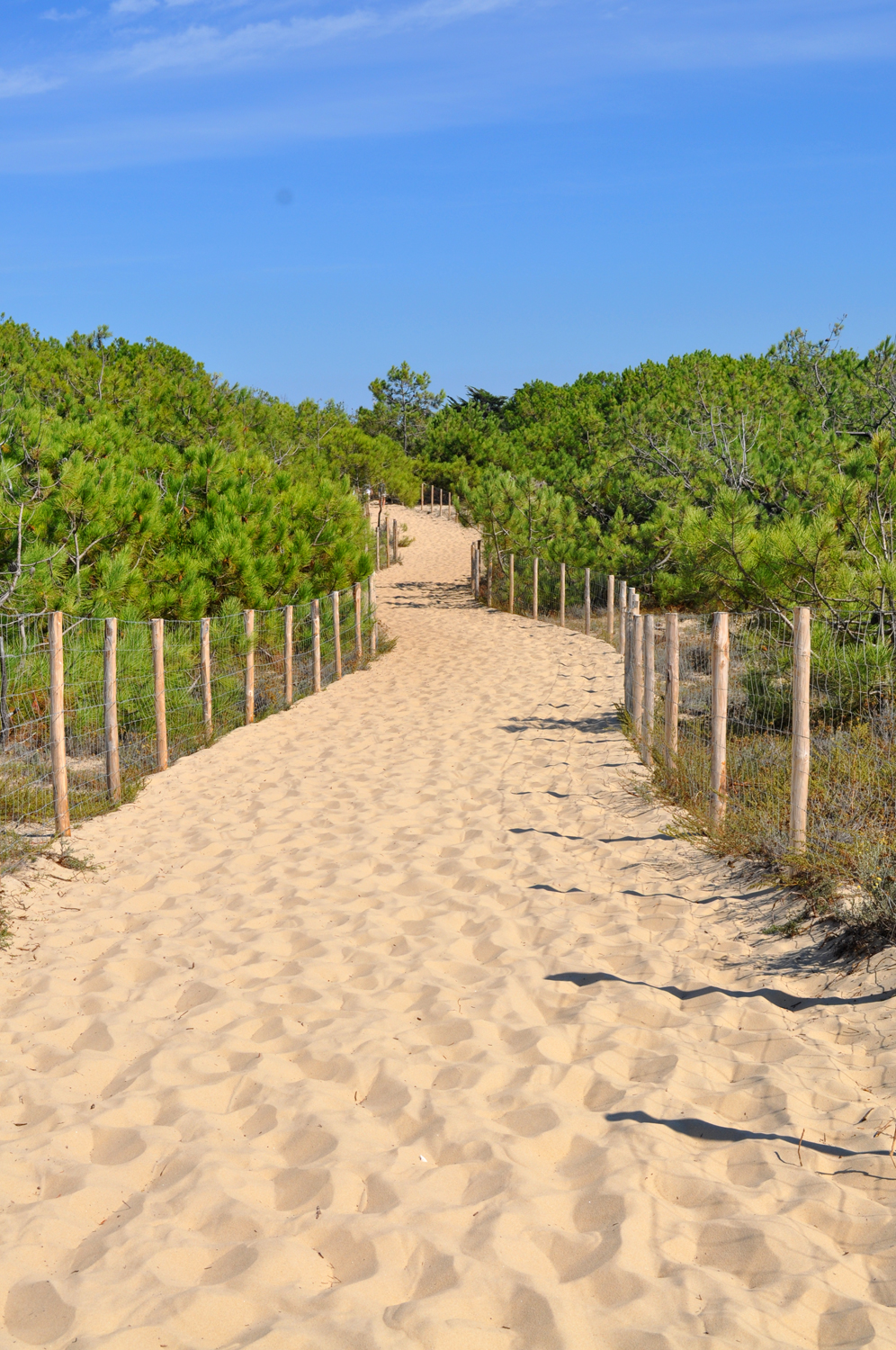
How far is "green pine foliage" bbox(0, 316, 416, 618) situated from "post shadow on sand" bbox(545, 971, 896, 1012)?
6588 millimetres

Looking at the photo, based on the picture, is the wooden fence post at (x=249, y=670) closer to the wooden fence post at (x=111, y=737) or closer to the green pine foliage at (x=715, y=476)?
the wooden fence post at (x=111, y=737)

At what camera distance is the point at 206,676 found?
11.0 m

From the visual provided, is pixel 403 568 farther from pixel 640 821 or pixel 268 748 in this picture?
pixel 640 821

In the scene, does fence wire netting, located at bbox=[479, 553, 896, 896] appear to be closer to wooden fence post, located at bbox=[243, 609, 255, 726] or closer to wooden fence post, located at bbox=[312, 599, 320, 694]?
wooden fence post, located at bbox=[243, 609, 255, 726]

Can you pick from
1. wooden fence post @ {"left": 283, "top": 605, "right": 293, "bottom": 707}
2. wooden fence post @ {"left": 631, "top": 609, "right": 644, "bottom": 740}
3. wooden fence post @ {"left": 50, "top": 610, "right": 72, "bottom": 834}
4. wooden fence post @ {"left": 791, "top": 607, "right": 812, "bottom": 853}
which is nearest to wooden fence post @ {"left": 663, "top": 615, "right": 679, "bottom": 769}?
wooden fence post @ {"left": 631, "top": 609, "right": 644, "bottom": 740}

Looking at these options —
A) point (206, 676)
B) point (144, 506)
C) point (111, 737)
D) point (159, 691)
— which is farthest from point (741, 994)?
point (144, 506)

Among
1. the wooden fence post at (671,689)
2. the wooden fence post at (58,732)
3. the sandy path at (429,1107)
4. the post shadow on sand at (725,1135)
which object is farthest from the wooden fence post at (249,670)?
the post shadow on sand at (725,1135)

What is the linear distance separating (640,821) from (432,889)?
1.97m

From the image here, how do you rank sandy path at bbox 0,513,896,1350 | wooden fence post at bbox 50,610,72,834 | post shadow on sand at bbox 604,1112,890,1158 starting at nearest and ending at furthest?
sandy path at bbox 0,513,896,1350
post shadow on sand at bbox 604,1112,890,1158
wooden fence post at bbox 50,610,72,834

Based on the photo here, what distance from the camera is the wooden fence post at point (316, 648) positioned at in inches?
587

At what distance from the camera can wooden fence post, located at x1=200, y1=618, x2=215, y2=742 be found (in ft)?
35.5

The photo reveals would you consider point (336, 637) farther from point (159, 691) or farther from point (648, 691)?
point (648, 691)

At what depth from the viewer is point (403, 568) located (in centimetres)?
3850

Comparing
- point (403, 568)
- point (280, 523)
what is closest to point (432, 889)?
point (280, 523)
